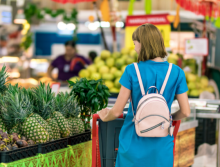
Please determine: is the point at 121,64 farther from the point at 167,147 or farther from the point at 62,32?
the point at 62,32

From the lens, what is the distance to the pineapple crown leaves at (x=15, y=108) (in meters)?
2.05

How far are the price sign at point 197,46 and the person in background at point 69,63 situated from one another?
2260 mm

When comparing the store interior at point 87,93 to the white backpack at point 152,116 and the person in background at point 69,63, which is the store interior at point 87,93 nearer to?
the person in background at point 69,63

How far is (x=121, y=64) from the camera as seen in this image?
481cm

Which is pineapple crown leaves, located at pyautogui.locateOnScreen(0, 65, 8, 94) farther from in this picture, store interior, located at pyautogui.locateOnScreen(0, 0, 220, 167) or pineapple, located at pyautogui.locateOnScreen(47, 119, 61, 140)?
pineapple, located at pyautogui.locateOnScreen(47, 119, 61, 140)

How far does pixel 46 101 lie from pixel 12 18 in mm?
6501

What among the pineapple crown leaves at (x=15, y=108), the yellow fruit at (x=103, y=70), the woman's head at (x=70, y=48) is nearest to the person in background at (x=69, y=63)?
the woman's head at (x=70, y=48)

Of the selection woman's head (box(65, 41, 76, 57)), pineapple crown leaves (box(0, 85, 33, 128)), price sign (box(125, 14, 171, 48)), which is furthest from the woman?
woman's head (box(65, 41, 76, 57))

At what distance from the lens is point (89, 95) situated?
103 inches

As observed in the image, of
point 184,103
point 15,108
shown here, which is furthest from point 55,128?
point 184,103

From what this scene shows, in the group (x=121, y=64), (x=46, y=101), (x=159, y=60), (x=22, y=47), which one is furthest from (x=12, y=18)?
(x=159, y=60)

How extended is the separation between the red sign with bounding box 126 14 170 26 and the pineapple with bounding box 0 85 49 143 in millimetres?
3389

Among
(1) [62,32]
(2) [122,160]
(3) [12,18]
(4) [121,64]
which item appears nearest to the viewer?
(2) [122,160]

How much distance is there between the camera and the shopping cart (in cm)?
209
